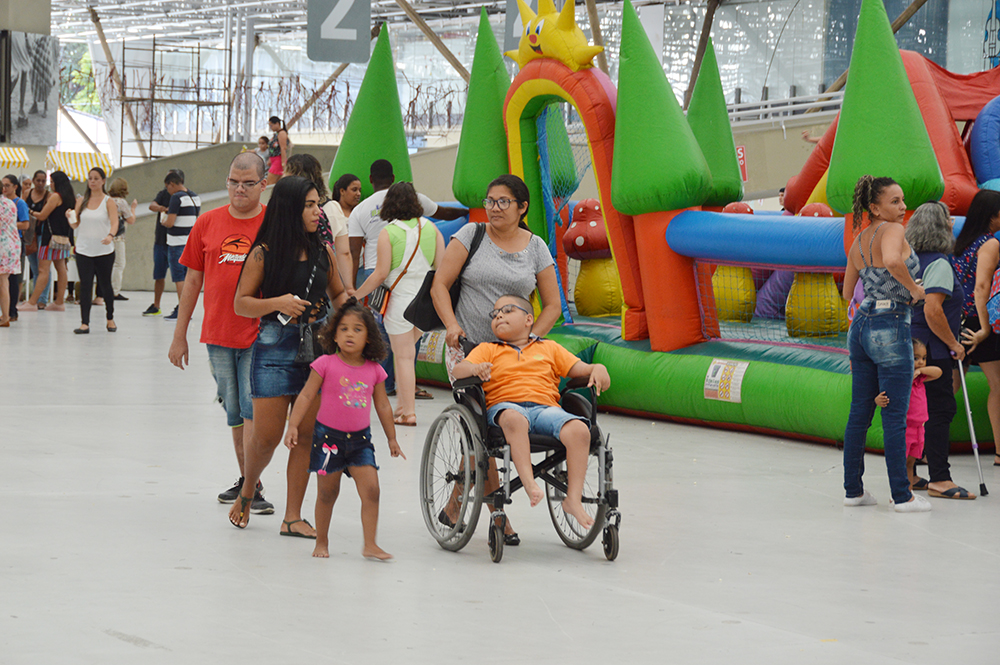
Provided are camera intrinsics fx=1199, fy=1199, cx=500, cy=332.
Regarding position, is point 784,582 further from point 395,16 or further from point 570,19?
point 395,16

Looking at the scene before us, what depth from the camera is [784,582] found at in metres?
4.21

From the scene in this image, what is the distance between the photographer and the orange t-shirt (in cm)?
466

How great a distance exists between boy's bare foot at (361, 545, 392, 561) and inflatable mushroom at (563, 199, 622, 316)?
5916 millimetres

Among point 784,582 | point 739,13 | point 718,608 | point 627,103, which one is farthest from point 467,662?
point 739,13

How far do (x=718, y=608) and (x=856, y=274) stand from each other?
2357 millimetres

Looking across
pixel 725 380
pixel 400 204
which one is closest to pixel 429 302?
pixel 400 204

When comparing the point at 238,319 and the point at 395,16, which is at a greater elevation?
the point at 395,16

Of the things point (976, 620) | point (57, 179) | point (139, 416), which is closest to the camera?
point (976, 620)

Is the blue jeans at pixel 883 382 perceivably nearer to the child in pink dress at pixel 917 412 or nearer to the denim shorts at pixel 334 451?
the child in pink dress at pixel 917 412

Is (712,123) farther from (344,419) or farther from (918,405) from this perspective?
(344,419)

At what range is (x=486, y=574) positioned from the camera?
4.25 meters

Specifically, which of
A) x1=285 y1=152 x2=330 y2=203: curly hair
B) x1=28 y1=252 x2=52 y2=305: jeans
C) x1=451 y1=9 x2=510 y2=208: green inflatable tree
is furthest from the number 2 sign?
x1=285 y1=152 x2=330 y2=203: curly hair

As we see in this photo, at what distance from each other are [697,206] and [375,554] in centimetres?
450

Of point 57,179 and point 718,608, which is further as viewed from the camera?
point 57,179
